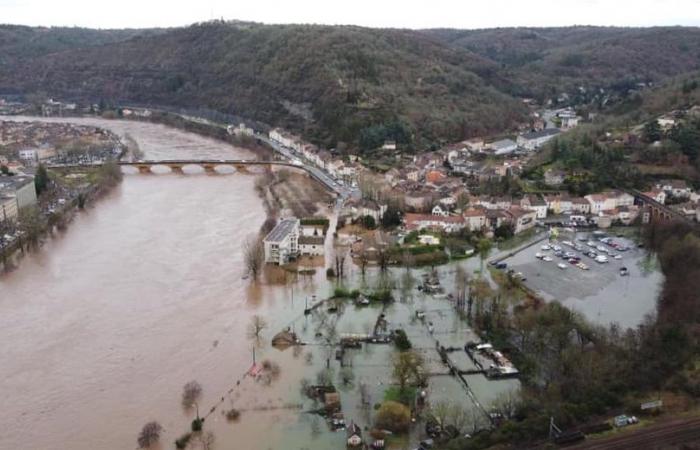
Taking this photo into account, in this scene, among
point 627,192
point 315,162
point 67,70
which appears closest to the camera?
point 627,192

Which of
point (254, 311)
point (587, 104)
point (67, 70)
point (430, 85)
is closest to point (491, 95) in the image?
point (430, 85)

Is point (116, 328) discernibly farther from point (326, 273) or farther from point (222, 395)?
point (326, 273)

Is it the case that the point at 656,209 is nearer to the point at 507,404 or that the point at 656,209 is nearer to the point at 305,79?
the point at 507,404

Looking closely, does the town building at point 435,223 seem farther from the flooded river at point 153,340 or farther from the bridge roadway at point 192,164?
the bridge roadway at point 192,164

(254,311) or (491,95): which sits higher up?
(491,95)

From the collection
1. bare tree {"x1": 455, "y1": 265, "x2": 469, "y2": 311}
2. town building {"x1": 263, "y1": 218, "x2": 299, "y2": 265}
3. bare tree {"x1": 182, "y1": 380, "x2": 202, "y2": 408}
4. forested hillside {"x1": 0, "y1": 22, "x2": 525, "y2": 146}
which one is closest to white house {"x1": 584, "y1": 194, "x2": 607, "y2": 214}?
bare tree {"x1": 455, "y1": 265, "x2": 469, "y2": 311}

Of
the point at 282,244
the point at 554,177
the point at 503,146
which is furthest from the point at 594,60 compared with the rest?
the point at 282,244

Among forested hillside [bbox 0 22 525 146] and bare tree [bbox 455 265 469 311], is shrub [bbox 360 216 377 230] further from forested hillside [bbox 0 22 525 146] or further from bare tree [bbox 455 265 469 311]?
forested hillside [bbox 0 22 525 146]

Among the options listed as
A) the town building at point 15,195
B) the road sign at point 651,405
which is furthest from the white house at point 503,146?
the road sign at point 651,405
